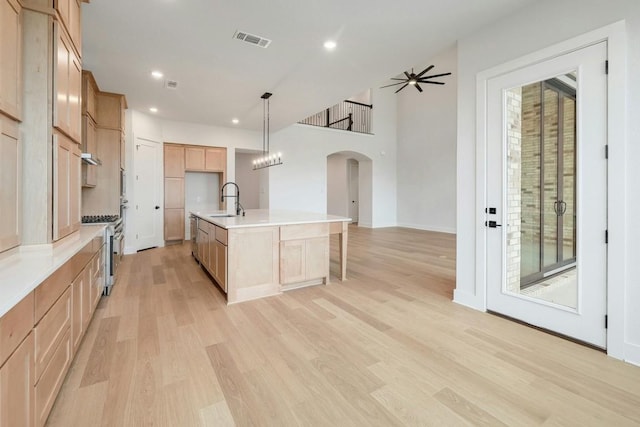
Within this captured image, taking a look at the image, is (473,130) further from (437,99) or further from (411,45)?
(437,99)

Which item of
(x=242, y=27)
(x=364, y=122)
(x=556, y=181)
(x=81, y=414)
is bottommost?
(x=81, y=414)

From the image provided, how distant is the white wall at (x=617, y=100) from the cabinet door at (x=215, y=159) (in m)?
5.91

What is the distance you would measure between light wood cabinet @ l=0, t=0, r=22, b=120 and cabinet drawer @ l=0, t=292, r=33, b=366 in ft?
3.73

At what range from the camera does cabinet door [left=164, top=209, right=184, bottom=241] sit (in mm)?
6785

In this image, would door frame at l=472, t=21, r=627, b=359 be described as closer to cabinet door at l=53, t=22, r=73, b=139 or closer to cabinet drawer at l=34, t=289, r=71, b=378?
cabinet drawer at l=34, t=289, r=71, b=378

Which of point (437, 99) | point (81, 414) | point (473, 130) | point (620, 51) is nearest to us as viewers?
point (81, 414)

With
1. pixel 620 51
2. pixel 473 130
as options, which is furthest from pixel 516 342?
pixel 620 51

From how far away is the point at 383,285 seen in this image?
3.88m

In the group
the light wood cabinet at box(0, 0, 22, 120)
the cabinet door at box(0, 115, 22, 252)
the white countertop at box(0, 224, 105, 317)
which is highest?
the light wood cabinet at box(0, 0, 22, 120)

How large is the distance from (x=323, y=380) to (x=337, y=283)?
6.91 feet

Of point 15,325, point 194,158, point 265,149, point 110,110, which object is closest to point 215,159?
point 194,158

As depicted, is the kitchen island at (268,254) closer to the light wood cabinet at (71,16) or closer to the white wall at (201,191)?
the light wood cabinet at (71,16)

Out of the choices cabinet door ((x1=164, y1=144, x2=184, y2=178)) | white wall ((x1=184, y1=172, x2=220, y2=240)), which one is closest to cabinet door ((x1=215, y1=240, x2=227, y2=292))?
cabinet door ((x1=164, y1=144, x2=184, y2=178))

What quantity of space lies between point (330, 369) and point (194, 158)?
6371 millimetres
